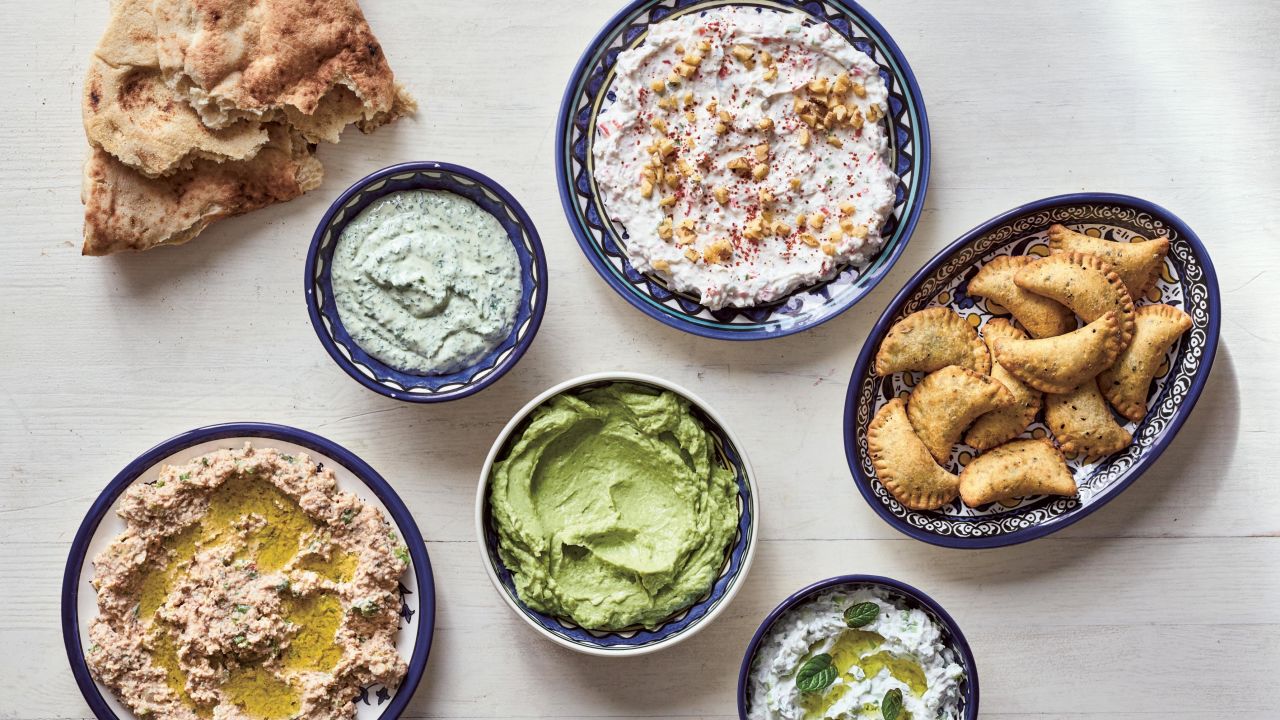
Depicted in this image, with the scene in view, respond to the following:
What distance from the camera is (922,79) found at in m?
3.28

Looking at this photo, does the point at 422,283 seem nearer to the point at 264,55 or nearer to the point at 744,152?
the point at 264,55

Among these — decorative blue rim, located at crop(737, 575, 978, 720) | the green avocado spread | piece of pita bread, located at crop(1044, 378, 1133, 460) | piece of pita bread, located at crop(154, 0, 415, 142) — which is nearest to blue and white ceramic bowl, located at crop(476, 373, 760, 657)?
the green avocado spread

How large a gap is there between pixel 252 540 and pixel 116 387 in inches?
30.4

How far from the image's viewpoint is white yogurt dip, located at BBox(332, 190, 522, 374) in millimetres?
2980

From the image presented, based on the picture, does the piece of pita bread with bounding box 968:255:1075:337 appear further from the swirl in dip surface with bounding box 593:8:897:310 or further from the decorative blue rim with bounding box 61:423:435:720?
the decorative blue rim with bounding box 61:423:435:720

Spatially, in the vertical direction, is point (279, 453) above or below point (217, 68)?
below

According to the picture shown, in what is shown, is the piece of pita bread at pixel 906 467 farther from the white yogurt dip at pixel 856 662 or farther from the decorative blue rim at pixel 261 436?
the decorative blue rim at pixel 261 436

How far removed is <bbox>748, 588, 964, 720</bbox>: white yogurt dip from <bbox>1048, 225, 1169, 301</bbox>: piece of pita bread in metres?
1.28

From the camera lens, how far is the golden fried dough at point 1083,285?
3.05m

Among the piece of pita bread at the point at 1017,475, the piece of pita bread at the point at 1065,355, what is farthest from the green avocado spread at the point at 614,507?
the piece of pita bread at the point at 1065,355

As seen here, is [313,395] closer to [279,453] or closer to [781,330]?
[279,453]

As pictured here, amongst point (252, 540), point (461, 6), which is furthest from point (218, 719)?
point (461, 6)

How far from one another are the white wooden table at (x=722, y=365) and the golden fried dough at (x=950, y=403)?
0.29 metres

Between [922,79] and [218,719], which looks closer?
[218,719]
